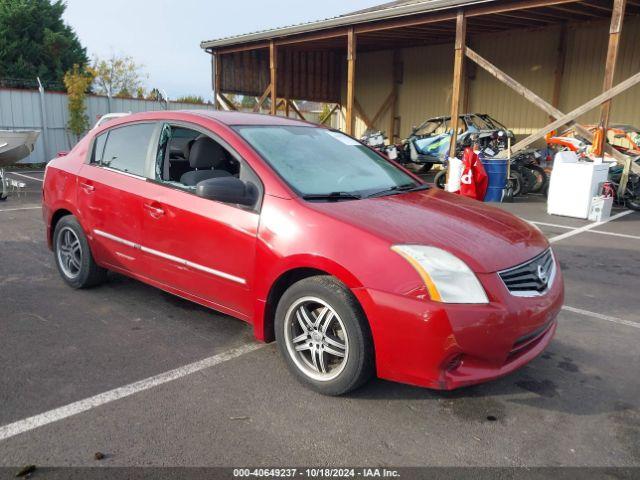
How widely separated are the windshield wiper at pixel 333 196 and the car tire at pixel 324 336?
531 millimetres

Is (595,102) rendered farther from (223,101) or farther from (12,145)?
(12,145)

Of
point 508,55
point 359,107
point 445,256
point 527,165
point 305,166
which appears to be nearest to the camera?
point 445,256

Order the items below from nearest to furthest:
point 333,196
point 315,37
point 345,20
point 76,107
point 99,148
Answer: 1. point 333,196
2. point 99,148
3. point 345,20
4. point 315,37
5. point 76,107

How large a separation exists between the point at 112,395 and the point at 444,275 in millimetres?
1917

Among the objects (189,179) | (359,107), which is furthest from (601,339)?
(359,107)

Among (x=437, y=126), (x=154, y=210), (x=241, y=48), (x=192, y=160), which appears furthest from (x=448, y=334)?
(x=241, y=48)

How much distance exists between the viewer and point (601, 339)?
3.83 m

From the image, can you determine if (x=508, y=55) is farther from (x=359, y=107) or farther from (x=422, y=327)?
(x=422, y=327)

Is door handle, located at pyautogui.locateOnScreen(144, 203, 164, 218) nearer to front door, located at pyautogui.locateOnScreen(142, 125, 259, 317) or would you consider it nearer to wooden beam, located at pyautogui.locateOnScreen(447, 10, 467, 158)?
front door, located at pyautogui.locateOnScreen(142, 125, 259, 317)

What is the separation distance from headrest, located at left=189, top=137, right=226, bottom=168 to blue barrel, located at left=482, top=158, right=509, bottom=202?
26.1 ft

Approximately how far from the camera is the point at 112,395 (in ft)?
9.54

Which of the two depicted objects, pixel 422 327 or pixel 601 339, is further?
→ pixel 601 339

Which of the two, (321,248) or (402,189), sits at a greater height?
(402,189)

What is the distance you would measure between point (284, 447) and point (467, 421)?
970mm
